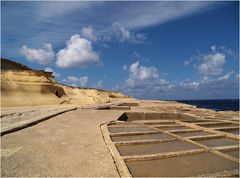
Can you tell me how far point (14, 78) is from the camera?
16.7 meters

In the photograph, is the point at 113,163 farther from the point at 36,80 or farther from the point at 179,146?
the point at 36,80

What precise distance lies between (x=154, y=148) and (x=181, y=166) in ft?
3.63

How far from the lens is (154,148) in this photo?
4633 mm

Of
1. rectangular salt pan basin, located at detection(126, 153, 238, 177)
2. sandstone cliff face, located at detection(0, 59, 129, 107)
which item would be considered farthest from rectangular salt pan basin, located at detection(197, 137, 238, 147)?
sandstone cliff face, located at detection(0, 59, 129, 107)

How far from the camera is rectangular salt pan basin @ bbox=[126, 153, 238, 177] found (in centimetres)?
331

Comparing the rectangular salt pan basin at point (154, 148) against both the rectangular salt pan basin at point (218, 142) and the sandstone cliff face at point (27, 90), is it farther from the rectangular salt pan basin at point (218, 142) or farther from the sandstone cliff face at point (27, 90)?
the sandstone cliff face at point (27, 90)

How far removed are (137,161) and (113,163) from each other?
597 millimetres

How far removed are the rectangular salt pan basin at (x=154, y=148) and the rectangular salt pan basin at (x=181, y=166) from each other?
1.79 feet

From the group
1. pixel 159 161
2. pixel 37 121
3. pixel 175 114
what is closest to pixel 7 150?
pixel 159 161

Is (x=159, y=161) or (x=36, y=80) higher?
(x=36, y=80)

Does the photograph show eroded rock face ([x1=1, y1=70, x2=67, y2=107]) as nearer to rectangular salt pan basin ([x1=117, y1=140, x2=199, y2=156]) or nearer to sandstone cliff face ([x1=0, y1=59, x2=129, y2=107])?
sandstone cliff face ([x1=0, y1=59, x2=129, y2=107])

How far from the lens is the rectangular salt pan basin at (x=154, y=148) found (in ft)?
14.2

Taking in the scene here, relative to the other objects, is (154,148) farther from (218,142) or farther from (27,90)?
(27,90)

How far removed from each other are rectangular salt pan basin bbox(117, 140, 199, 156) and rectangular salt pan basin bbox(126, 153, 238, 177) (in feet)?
1.79
